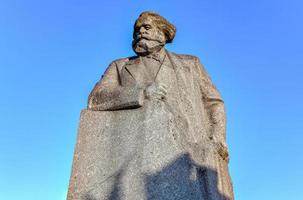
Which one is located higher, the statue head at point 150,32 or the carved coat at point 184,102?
the statue head at point 150,32

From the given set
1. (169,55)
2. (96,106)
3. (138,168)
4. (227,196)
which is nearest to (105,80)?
(96,106)

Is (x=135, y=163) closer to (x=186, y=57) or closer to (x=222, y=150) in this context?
(x=222, y=150)

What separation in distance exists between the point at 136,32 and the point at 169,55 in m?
0.59

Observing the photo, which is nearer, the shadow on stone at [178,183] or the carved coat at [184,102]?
the shadow on stone at [178,183]

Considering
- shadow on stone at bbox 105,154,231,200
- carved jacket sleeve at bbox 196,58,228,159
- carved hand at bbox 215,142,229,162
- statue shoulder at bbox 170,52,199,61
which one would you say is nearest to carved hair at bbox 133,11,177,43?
statue shoulder at bbox 170,52,199,61

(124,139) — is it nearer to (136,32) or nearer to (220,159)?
(220,159)

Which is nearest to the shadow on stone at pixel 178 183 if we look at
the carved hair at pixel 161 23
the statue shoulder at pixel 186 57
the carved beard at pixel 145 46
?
the carved beard at pixel 145 46

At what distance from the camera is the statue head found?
622 centimetres

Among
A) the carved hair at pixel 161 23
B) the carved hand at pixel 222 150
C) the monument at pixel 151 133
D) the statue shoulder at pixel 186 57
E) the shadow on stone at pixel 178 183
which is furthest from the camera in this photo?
the statue shoulder at pixel 186 57

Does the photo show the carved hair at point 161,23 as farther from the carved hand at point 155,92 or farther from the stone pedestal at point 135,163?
the stone pedestal at point 135,163

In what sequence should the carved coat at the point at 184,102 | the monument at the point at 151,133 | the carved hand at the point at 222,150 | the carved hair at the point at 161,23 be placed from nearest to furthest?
1. the monument at the point at 151,133
2. the carved coat at the point at 184,102
3. the carved hand at the point at 222,150
4. the carved hair at the point at 161,23

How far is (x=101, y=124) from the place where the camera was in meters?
5.50

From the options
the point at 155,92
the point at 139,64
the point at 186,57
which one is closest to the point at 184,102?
the point at 155,92

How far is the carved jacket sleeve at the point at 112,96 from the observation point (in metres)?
5.42
